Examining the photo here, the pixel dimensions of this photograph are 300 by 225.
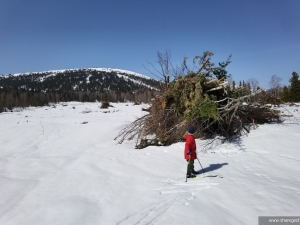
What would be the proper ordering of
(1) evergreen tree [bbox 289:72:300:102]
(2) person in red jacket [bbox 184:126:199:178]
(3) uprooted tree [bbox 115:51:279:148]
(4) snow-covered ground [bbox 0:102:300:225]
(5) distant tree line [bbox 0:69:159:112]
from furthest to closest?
(5) distant tree line [bbox 0:69:159:112], (1) evergreen tree [bbox 289:72:300:102], (3) uprooted tree [bbox 115:51:279:148], (2) person in red jacket [bbox 184:126:199:178], (4) snow-covered ground [bbox 0:102:300:225]

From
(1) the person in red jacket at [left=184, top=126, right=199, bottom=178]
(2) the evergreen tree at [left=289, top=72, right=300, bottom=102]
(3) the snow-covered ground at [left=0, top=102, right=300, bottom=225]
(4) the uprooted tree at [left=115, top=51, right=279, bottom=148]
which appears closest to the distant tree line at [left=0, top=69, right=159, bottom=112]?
(2) the evergreen tree at [left=289, top=72, right=300, bottom=102]

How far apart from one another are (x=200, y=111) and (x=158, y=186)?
3843 millimetres

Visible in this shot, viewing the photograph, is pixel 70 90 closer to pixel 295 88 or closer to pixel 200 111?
pixel 295 88

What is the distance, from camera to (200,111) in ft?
24.9

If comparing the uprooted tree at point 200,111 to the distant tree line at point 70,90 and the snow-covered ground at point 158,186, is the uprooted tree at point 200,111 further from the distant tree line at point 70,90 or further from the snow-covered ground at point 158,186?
the distant tree line at point 70,90

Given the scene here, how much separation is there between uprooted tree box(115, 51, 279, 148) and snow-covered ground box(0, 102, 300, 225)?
0.58 m

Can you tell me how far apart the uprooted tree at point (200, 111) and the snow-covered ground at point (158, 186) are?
58cm

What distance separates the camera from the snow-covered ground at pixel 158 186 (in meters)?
3.40

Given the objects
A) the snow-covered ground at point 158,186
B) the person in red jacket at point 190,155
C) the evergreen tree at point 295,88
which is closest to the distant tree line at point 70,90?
the evergreen tree at point 295,88

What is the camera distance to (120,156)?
7273mm

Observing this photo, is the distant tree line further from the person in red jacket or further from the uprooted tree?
the person in red jacket

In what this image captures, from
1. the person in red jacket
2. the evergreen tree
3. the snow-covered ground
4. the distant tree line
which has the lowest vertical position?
the snow-covered ground

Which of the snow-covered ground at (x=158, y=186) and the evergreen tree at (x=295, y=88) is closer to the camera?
the snow-covered ground at (x=158, y=186)

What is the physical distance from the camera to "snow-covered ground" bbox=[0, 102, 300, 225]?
3.40 meters
